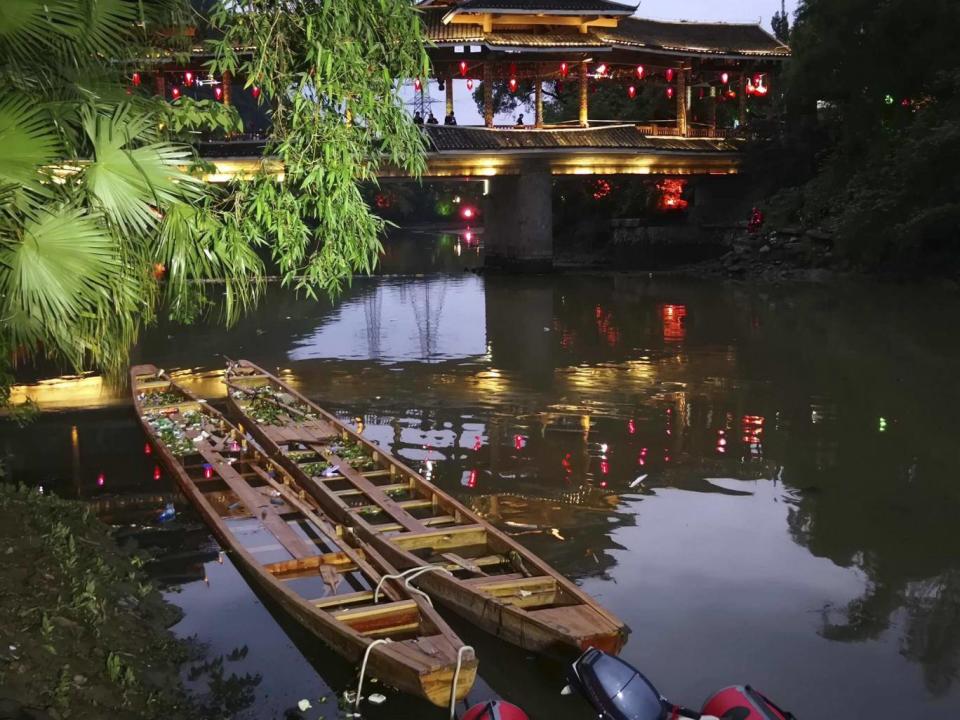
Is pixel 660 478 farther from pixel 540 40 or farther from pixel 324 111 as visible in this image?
pixel 540 40

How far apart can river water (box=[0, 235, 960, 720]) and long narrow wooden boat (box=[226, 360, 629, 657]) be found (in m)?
0.33

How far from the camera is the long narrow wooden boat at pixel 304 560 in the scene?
510 cm

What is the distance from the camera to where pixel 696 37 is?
34.2m

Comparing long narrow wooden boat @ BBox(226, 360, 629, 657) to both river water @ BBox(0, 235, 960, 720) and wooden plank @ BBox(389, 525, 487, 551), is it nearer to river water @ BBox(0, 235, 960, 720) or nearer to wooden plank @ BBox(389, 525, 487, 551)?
wooden plank @ BBox(389, 525, 487, 551)

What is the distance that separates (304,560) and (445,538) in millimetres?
1036

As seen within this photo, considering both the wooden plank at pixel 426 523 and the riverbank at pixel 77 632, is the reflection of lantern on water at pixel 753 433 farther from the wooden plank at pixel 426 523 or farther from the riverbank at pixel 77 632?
the riverbank at pixel 77 632

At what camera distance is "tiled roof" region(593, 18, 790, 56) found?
32.0 m

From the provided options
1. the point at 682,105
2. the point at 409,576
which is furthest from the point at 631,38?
the point at 409,576

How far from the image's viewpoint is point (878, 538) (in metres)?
7.75

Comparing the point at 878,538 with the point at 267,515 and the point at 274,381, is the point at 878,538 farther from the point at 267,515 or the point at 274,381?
the point at 274,381

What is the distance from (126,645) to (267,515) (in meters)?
2.28

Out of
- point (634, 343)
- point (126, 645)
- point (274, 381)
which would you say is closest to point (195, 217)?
point (126, 645)

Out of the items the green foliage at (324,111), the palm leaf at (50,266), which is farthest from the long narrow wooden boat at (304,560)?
the palm leaf at (50,266)

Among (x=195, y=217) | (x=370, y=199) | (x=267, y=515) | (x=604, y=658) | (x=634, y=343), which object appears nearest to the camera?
(x=604, y=658)
